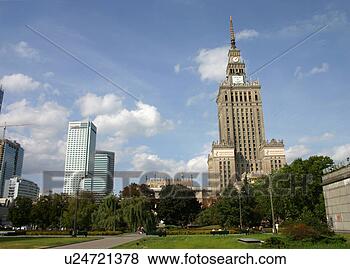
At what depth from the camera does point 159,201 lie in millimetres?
51562

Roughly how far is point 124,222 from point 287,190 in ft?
58.9

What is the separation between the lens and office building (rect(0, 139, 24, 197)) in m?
52.3

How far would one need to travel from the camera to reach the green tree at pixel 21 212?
49.2 m

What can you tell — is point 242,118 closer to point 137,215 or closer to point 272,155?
point 272,155

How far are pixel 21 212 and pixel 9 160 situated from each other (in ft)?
68.3

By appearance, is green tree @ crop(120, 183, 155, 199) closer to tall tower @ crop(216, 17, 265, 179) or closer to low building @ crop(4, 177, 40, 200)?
low building @ crop(4, 177, 40, 200)

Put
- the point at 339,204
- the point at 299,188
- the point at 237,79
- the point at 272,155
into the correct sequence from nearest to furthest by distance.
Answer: the point at 339,204 → the point at 299,188 → the point at 272,155 → the point at 237,79

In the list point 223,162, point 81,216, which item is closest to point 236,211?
point 81,216

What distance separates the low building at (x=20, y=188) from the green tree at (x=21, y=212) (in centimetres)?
2614

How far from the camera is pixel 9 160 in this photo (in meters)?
66.1

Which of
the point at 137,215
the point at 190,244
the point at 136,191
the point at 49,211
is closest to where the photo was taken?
the point at 190,244
